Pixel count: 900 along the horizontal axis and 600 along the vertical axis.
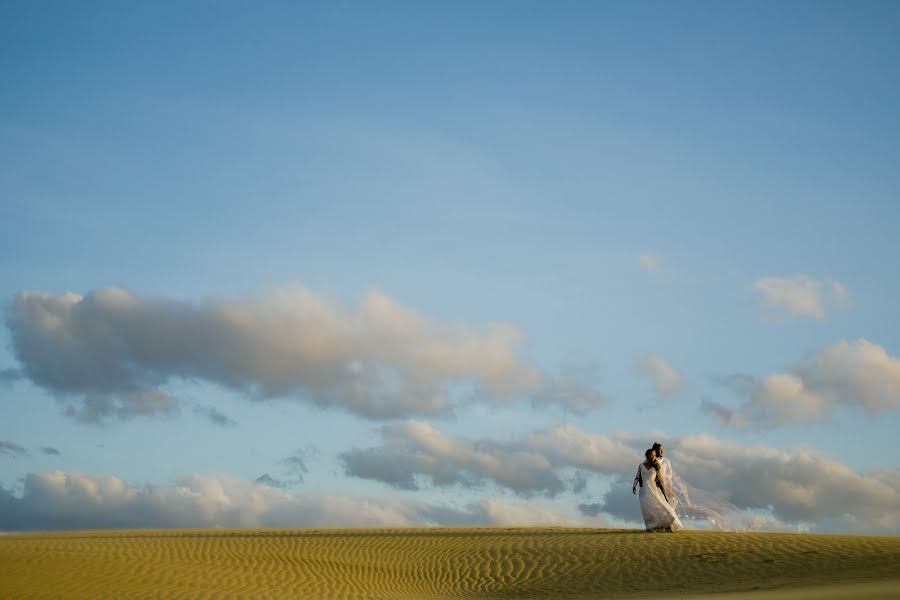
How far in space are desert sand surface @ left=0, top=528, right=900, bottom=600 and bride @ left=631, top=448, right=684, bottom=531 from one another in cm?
59

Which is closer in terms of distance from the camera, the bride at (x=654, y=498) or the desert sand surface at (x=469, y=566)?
the desert sand surface at (x=469, y=566)

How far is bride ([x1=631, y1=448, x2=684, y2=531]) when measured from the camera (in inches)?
995

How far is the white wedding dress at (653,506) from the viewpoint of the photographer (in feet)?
83.1

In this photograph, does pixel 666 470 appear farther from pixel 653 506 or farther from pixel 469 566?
pixel 469 566

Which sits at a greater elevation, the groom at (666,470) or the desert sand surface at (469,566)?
the groom at (666,470)

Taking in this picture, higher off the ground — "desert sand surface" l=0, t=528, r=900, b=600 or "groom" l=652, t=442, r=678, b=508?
"groom" l=652, t=442, r=678, b=508

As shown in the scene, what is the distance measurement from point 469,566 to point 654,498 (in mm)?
5758

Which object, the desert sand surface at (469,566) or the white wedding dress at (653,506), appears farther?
the white wedding dress at (653,506)

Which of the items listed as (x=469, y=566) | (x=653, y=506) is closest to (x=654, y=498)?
(x=653, y=506)

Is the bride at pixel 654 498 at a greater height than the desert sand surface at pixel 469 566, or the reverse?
the bride at pixel 654 498

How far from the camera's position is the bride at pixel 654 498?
82.9 feet

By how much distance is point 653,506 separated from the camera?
2581 centimetres

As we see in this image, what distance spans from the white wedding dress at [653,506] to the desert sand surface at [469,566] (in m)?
0.57

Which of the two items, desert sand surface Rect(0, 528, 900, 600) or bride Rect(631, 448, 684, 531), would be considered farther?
bride Rect(631, 448, 684, 531)
